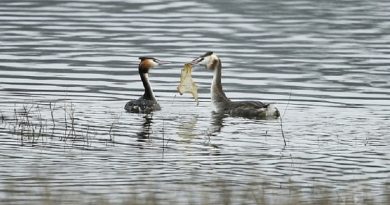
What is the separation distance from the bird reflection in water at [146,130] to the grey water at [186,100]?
0.10 feet

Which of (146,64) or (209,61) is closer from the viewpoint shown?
(146,64)

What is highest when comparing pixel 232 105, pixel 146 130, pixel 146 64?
pixel 146 64

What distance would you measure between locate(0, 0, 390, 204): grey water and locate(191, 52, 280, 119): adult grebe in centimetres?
28

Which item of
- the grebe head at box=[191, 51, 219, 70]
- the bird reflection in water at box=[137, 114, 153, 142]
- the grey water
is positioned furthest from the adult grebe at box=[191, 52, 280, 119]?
the bird reflection in water at box=[137, 114, 153, 142]

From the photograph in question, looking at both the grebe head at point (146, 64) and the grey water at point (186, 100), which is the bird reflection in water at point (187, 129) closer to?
the grey water at point (186, 100)

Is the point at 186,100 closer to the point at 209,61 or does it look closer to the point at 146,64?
the point at 209,61

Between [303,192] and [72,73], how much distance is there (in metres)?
14.0

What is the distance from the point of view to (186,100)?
23906 millimetres

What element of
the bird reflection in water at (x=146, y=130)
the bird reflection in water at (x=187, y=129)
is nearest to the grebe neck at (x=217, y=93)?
the bird reflection in water at (x=187, y=129)

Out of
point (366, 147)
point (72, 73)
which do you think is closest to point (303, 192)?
point (366, 147)

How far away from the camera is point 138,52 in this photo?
106 feet

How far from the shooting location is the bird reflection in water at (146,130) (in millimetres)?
18409

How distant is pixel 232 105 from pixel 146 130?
9.69 feet

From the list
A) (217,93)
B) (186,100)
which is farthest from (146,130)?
(186,100)
